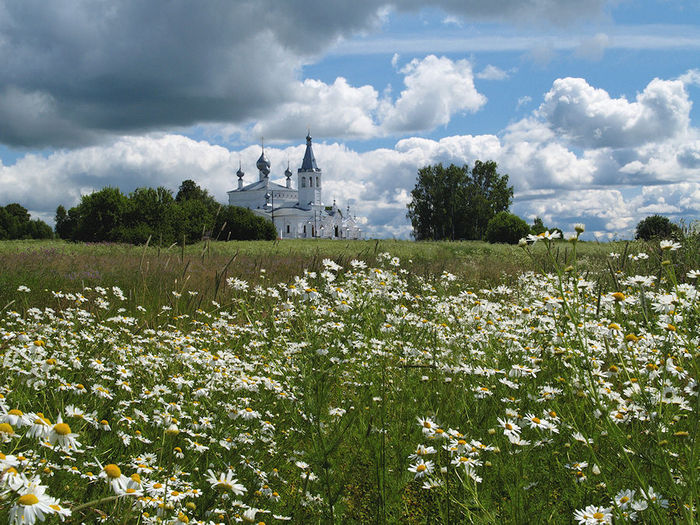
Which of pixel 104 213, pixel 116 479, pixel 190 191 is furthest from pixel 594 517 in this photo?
pixel 190 191

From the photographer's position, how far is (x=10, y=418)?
5.23 feet

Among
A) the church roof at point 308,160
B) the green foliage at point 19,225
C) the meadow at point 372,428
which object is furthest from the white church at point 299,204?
the meadow at point 372,428

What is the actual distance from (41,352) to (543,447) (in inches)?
127

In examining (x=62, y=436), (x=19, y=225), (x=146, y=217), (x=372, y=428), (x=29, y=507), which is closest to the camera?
(x=29, y=507)

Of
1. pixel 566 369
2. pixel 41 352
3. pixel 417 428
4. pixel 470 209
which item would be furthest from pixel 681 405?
pixel 470 209

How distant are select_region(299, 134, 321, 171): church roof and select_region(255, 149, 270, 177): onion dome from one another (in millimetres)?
7139

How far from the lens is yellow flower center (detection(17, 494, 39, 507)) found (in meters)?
1.31

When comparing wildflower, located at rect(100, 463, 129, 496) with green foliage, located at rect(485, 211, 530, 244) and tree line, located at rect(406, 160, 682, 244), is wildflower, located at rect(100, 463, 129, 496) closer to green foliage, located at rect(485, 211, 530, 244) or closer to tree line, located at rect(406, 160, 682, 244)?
green foliage, located at rect(485, 211, 530, 244)

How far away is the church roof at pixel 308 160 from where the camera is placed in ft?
352

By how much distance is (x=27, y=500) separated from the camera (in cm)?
131

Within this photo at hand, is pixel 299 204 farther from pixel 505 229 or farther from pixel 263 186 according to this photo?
pixel 505 229

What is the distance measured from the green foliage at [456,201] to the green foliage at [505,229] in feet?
25.0

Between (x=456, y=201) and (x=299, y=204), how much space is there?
176 ft

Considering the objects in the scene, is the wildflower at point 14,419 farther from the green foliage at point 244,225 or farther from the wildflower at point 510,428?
the green foliage at point 244,225
